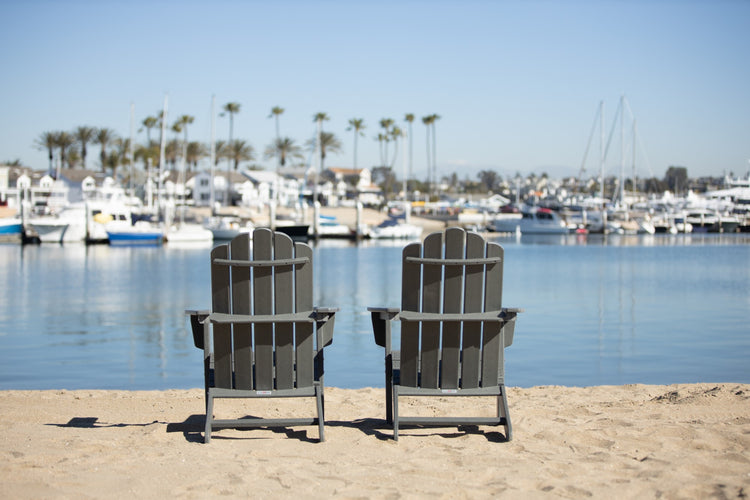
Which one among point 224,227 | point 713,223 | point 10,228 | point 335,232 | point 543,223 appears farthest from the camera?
point 713,223

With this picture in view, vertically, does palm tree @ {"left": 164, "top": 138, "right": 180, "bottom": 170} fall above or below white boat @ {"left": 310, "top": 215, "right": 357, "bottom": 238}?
above

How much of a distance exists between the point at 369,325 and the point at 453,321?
9.70 metres

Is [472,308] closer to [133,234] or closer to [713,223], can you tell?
[133,234]

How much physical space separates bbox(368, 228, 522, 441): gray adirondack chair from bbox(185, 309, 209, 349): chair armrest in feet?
4.16

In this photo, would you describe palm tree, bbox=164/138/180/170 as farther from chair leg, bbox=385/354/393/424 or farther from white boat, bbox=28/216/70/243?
chair leg, bbox=385/354/393/424

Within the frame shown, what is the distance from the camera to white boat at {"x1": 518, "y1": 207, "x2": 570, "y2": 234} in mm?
77688

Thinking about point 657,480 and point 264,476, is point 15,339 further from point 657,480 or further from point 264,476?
point 657,480

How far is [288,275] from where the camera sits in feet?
17.5

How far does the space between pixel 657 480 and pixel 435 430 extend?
182 centimetres

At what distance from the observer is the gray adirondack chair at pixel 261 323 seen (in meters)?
5.26

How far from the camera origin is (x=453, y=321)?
17.4 ft

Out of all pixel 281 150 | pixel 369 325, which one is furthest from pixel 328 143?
pixel 369 325

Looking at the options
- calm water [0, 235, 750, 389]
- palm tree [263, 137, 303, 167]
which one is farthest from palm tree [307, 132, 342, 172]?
calm water [0, 235, 750, 389]

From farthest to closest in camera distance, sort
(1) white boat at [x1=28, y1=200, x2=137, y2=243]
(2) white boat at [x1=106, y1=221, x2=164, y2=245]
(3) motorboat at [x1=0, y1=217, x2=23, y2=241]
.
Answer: (3) motorboat at [x1=0, y1=217, x2=23, y2=241]
(2) white boat at [x1=106, y1=221, x2=164, y2=245]
(1) white boat at [x1=28, y1=200, x2=137, y2=243]
